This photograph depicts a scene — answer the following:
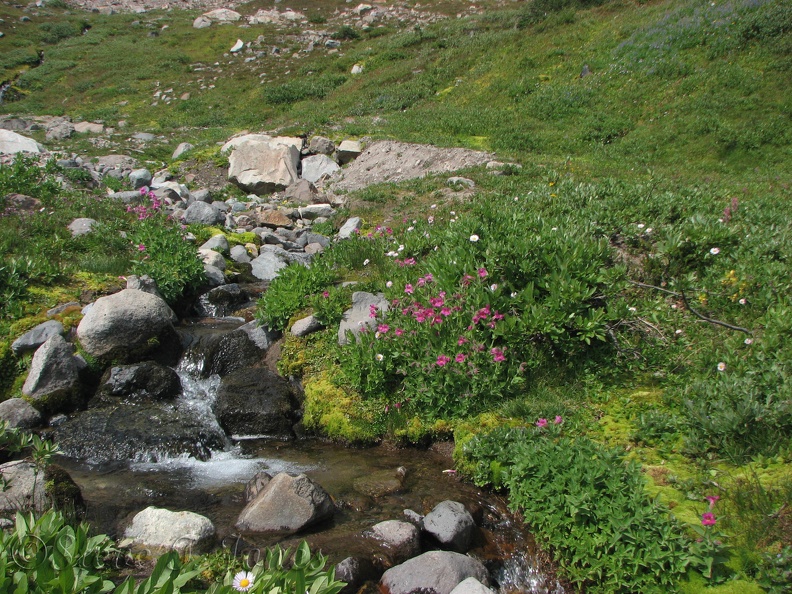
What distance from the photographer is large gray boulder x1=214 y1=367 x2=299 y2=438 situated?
25.6 feet

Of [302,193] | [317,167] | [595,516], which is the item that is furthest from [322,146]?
[595,516]

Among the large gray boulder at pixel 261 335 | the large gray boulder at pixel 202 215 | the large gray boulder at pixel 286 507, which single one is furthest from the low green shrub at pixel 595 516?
the large gray boulder at pixel 202 215

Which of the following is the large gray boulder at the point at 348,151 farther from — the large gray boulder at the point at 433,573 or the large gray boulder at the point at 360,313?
the large gray boulder at the point at 433,573

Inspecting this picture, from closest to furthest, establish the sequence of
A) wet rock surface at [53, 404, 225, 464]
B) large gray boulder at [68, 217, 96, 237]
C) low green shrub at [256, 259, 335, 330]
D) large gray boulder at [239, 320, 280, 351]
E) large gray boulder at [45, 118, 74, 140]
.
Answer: wet rock surface at [53, 404, 225, 464] < low green shrub at [256, 259, 335, 330] < large gray boulder at [239, 320, 280, 351] < large gray boulder at [68, 217, 96, 237] < large gray boulder at [45, 118, 74, 140]

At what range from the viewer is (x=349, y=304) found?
888 cm

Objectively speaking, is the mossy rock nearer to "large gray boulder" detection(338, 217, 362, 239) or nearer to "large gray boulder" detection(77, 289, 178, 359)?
"large gray boulder" detection(77, 289, 178, 359)

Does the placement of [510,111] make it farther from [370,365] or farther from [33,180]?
[370,365]

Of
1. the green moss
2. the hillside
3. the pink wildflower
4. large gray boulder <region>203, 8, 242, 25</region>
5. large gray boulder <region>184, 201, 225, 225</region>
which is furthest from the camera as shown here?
large gray boulder <region>203, 8, 242, 25</region>

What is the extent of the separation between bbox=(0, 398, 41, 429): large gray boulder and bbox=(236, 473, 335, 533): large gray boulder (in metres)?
3.83

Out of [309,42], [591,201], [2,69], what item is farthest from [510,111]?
[2,69]

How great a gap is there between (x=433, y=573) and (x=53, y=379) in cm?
609

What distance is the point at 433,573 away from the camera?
15.1 ft

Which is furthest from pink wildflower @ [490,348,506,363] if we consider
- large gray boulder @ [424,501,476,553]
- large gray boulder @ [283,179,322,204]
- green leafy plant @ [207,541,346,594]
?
large gray boulder @ [283,179,322,204]

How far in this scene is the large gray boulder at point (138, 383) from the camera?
8242 mm
